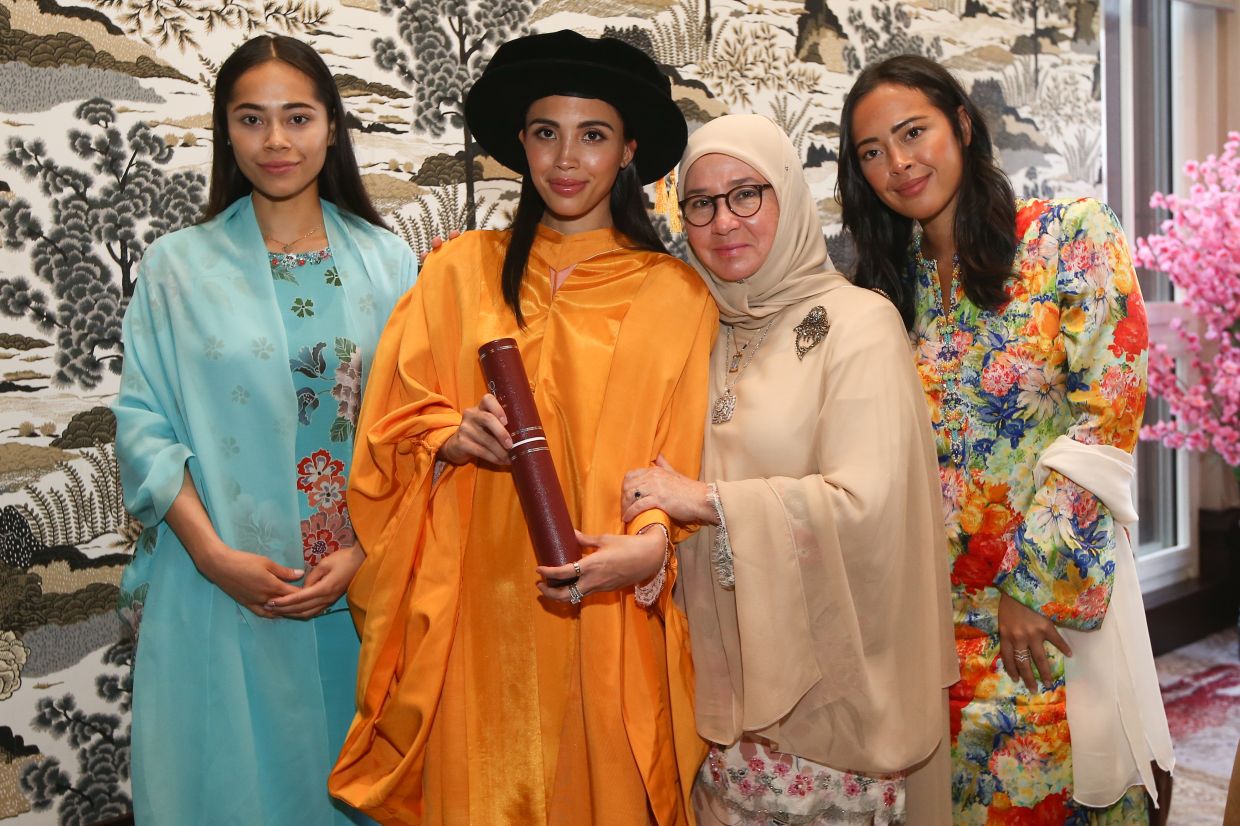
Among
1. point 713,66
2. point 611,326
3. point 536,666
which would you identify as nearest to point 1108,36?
point 713,66

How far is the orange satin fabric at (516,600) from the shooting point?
176 cm

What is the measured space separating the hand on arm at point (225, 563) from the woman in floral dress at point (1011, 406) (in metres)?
1.23

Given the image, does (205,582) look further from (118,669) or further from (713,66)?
(713,66)

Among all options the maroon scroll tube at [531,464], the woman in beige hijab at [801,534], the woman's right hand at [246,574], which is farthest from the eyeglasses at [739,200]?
the woman's right hand at [246,574]

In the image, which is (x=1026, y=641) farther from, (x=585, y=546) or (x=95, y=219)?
(x=95, y=219)

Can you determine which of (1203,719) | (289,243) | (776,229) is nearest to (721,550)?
(776,229)

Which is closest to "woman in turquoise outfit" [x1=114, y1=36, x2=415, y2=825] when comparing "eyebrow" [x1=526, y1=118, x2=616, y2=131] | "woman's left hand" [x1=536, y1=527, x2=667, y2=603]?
"eyebrow" [x1=526, y1=118, x2=616, y2=131]

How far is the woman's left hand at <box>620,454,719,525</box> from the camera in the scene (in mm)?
1718

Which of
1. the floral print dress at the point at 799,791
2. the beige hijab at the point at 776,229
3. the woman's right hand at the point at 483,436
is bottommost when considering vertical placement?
the floral print dress at the point at 799,791

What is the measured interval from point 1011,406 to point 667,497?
0.72 m

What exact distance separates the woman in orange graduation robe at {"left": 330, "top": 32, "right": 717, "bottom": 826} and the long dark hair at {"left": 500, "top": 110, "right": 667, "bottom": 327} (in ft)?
0.11

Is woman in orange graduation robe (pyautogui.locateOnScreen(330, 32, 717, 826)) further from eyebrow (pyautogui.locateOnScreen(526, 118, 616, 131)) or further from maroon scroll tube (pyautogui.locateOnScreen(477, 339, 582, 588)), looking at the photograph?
maroon scroll tube (pyautogui.locateOnScreen(477, 339, 582, 588))

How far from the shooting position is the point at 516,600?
6.05 ft

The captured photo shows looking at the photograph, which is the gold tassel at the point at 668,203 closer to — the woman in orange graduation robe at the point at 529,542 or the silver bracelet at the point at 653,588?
the woman in orange graduation robe at the point at 529,542
